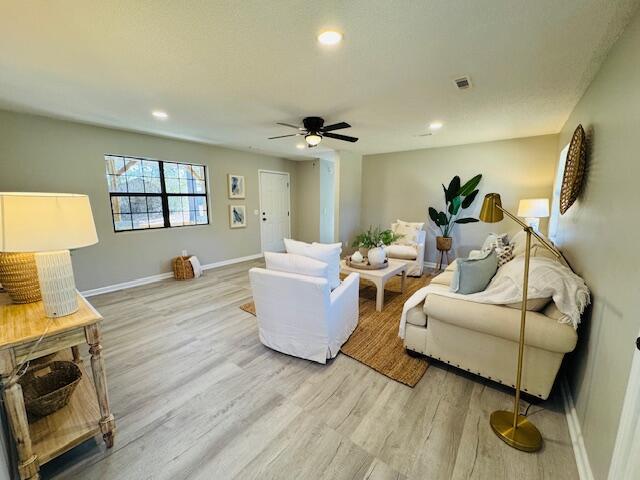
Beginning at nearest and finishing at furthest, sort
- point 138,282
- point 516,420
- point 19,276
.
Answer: point 19,276 → point 516,420 → point 138,282

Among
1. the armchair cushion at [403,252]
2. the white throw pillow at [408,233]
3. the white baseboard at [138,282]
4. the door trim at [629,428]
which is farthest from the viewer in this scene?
the white throw pillow at [408,233]

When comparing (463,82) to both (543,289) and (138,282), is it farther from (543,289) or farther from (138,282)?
(138,282)

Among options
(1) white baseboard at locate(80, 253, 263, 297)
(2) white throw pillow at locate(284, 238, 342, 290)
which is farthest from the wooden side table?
(1) white baseboard at locate(80, 253, 263, 297)

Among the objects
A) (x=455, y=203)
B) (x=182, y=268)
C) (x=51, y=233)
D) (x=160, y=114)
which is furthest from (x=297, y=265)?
(x=455, y=203)

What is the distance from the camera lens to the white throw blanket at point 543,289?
5.34ft

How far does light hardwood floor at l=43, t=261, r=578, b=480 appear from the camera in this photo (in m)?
1.41

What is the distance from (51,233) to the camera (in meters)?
1.21

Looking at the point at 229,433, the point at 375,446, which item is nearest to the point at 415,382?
the point at 375,446

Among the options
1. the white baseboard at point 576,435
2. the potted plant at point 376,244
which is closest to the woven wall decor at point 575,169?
the white baseboard at point 576,435

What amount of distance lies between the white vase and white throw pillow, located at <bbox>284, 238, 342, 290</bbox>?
1035mm

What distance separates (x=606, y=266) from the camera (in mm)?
1481

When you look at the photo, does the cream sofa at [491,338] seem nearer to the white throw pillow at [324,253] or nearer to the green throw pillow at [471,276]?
the green throw pillow at [471,276]

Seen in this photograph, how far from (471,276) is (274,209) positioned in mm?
5098

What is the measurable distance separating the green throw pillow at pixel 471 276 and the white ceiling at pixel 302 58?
1481mm
